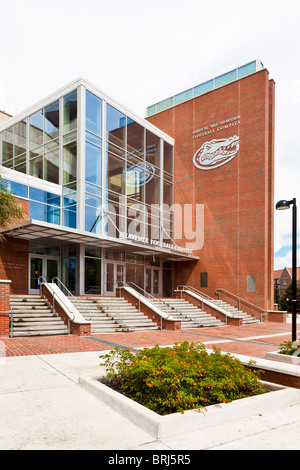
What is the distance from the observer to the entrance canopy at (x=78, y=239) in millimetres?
16025

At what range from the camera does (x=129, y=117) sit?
995 inches

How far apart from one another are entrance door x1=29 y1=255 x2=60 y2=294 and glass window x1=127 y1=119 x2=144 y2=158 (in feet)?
33.3

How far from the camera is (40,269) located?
64.7ft

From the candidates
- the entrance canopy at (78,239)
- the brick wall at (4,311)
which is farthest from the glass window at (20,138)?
the brick wall at (4,311)

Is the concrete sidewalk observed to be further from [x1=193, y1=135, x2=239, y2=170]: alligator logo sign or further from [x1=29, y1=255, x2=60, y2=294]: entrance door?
[x1=193, y1=135, x2=239, y2=170]: alligator logo sign

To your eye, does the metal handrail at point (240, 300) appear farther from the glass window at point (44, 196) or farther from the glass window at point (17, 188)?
the glass window at point (17, 188)

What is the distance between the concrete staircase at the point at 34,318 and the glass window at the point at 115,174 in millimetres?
10235

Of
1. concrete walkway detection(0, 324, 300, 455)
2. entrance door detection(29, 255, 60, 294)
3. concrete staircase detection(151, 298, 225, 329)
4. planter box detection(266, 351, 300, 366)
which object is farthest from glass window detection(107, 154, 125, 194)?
concrete walkway detection(0, 324, 300, 455)

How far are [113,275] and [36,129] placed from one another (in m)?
11.3

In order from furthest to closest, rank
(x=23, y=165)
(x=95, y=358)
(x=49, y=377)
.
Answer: (x=23, y=165)
(x=95, y=358)
(x=49, y=377)

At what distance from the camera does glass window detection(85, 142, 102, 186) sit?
68.8 feet
